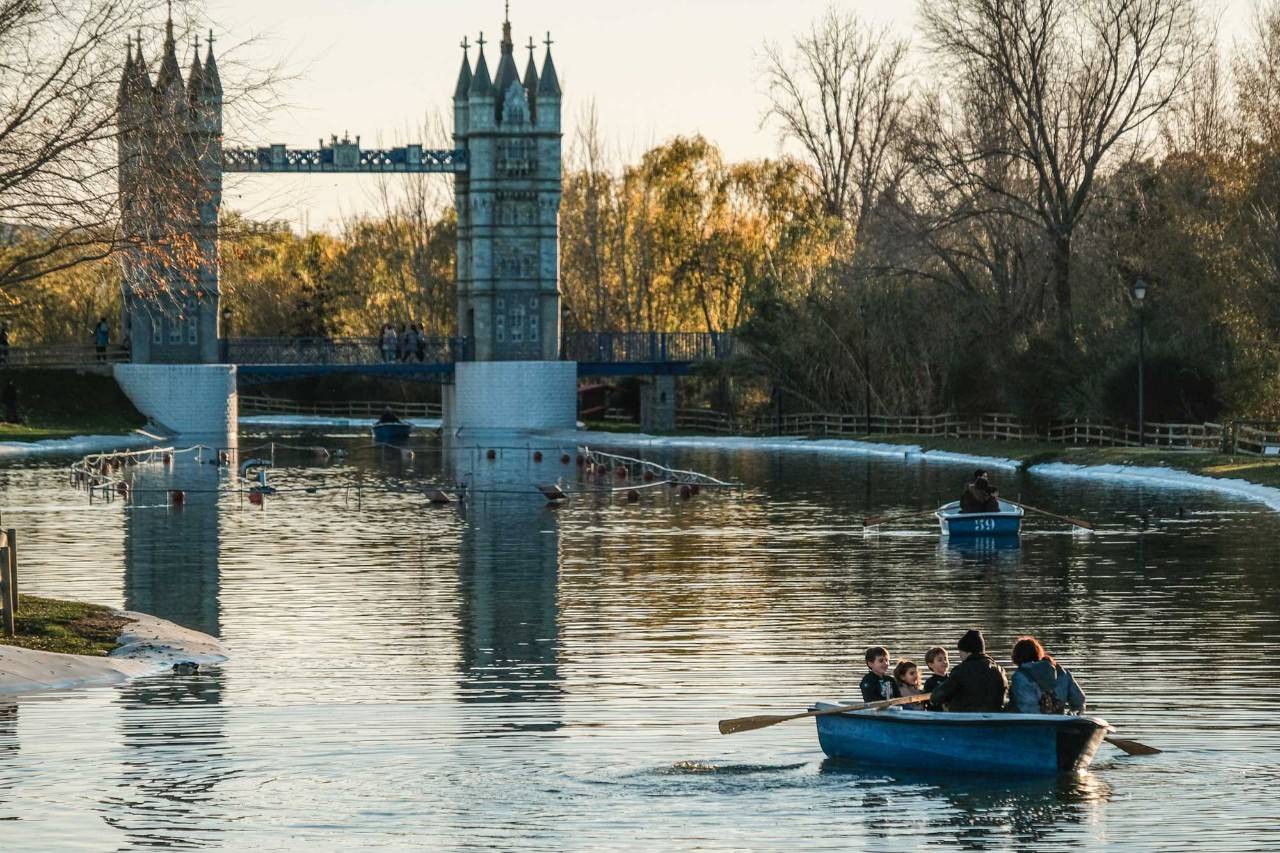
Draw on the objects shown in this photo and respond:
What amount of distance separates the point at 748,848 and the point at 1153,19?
64229mm

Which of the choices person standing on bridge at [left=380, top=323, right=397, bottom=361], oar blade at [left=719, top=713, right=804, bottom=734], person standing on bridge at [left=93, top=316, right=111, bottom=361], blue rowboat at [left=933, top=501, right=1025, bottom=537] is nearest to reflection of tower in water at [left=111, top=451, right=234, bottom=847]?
oar blade at [left=719, top=713, right=804, bottom=734]

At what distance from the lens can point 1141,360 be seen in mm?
67438

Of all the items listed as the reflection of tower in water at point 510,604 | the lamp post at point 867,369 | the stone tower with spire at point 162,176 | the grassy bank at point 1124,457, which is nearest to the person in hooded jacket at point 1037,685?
the reflection of tower in water at point 510,604

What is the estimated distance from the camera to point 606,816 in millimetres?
18719

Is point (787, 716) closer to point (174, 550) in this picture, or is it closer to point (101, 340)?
point (174, 550)

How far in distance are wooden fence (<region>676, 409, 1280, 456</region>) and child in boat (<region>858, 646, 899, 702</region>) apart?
4579 centimetres

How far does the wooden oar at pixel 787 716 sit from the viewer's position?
20859mm

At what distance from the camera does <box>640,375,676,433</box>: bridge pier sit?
355 ft

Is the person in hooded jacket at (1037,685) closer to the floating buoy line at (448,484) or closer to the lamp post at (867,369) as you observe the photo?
the floating buoy line at (448,484)

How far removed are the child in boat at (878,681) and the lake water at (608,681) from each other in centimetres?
84

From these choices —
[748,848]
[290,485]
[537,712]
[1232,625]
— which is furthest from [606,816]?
[290,485]

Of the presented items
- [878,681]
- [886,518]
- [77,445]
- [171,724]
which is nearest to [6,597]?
[171,724]

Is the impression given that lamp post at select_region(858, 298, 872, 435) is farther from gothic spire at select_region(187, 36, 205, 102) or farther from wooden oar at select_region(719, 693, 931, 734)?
wooden oar at select_region(719, 693, 931, 734)

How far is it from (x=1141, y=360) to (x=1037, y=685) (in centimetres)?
4868
